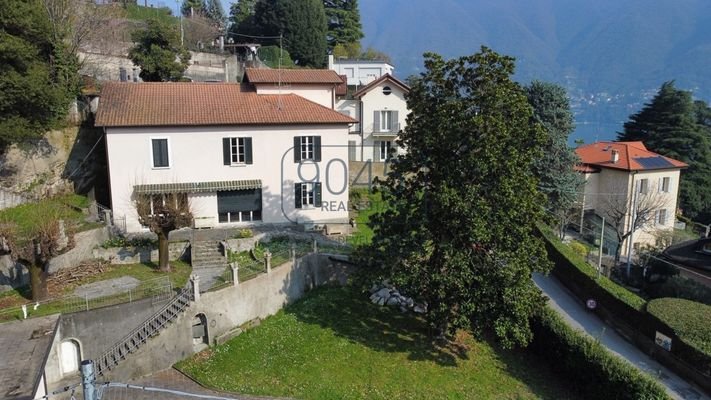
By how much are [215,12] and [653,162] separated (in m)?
62.8

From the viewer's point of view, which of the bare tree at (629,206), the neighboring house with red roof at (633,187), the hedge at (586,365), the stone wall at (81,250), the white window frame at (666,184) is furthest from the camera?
the white window frame at (666,184)

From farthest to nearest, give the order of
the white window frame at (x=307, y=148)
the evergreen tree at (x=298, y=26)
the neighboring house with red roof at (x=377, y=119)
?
the evergreen tree at (x=298, y=26), the neighboring house with red roof at (x=377, y=119), the white window frame at (x=307, y=148)

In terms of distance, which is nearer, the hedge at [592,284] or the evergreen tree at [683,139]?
the hedge at [592,284]

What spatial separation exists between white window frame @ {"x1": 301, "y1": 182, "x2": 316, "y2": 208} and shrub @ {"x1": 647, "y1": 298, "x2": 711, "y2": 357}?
17878mm

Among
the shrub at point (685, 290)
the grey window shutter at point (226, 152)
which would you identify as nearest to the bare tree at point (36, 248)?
the grey window shutter at point (226, 152)

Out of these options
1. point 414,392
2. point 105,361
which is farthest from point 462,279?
point 105,361

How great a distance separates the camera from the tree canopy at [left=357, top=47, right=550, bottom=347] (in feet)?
60.8

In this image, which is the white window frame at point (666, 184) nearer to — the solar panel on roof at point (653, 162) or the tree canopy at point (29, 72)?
the solar panel on roof at point (653, 162)

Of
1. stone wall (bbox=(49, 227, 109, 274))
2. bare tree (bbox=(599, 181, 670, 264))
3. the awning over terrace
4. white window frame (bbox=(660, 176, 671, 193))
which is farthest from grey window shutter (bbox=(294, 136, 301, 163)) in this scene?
white window frame (bbox=(660, 176, 671, 193))

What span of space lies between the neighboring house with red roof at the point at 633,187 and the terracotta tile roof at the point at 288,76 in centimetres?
2166

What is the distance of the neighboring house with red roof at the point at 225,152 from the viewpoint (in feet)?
88.8

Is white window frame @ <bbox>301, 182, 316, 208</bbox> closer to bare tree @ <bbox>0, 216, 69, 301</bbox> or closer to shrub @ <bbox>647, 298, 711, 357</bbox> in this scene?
bare tree @ <bbox>0, 216, 69, 301</bbox>

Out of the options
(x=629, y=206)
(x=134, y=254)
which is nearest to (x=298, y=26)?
(x=629, y=206)

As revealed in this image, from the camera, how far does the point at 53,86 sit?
2706 cm
